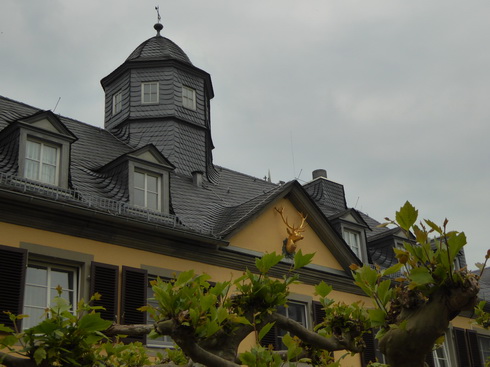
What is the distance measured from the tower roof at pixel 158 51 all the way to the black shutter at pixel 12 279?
33.7ft

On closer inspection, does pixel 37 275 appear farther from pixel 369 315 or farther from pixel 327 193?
pixel 327 193

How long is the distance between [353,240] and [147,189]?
22.3 feet

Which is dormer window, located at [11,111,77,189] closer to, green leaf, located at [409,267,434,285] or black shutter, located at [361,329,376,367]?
black shutter, located at [361,329,376,367]

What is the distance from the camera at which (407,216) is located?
4.53 m

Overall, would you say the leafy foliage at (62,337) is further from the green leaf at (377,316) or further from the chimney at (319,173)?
the chimney at (319,173)

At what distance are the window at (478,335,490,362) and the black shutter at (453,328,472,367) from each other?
1.50m

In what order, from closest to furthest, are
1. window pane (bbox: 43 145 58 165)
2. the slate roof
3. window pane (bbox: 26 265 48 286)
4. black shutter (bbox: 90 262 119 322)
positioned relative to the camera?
window pane (bbox: 26 265 48 286) < black shutter (bbox: 90 262 119 322) < window pane (bbox: 43 145 58 165) < the slate roof

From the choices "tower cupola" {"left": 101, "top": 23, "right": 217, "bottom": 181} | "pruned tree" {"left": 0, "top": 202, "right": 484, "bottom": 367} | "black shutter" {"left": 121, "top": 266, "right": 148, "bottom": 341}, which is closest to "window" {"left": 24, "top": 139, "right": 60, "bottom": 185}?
"black shutter" {"left": 121, "top": 266, "right": 148, "bottom": 341}

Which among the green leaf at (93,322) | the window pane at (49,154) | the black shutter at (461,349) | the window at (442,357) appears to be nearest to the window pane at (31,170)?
the window pane at (49,154)

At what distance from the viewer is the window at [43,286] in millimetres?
11974

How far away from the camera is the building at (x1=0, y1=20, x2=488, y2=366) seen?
1252 cm

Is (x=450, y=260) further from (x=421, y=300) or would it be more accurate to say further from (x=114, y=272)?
(x=114, y=272)

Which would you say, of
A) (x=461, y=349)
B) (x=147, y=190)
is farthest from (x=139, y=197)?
(x=461, y=349)

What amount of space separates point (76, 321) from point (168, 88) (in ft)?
52.5
